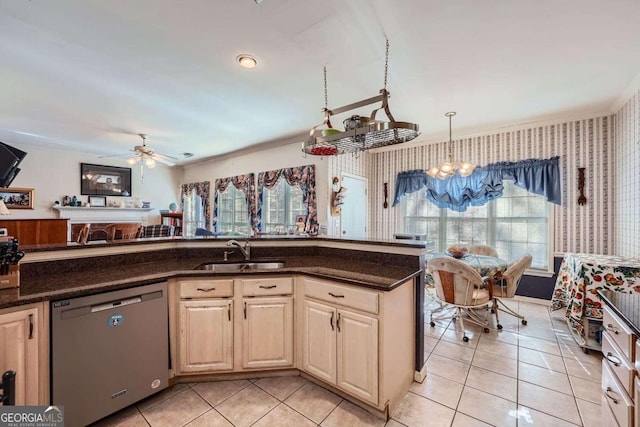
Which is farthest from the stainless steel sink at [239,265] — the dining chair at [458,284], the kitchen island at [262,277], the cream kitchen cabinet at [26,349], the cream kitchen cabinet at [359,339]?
the dining chair at [458,284]

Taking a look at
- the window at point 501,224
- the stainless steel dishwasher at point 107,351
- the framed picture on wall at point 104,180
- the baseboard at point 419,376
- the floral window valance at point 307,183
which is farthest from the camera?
the framed picture on wall at point 104,180

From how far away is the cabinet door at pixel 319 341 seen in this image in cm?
187

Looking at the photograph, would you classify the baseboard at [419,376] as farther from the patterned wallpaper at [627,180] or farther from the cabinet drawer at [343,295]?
the patterned wallpaper at [627,180]

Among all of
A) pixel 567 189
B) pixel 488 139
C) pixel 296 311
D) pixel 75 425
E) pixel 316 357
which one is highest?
pixel 488 139

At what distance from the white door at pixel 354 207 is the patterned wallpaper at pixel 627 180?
10.8 feet

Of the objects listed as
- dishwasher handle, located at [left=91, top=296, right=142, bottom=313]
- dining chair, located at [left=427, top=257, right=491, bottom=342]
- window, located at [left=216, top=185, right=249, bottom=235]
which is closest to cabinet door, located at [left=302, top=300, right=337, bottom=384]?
dishwasher handle, located at [left=91, top=296, right=142, bottom=313]

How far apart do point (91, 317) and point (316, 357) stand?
1471mm

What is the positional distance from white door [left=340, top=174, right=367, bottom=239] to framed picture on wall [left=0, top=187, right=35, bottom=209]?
20.4 feet

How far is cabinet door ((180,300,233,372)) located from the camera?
77.0 inches

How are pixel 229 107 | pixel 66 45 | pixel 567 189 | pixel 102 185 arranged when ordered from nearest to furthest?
1. pixel 66 45
2. pixel 229 107
3. pixel 567 189
4. pixel 102 185

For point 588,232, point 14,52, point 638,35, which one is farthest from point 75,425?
point 588,232

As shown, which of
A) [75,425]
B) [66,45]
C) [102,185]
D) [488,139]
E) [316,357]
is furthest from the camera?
[102,185]

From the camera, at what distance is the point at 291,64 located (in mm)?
2396

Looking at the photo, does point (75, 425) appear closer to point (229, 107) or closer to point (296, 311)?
point (296, 311)
